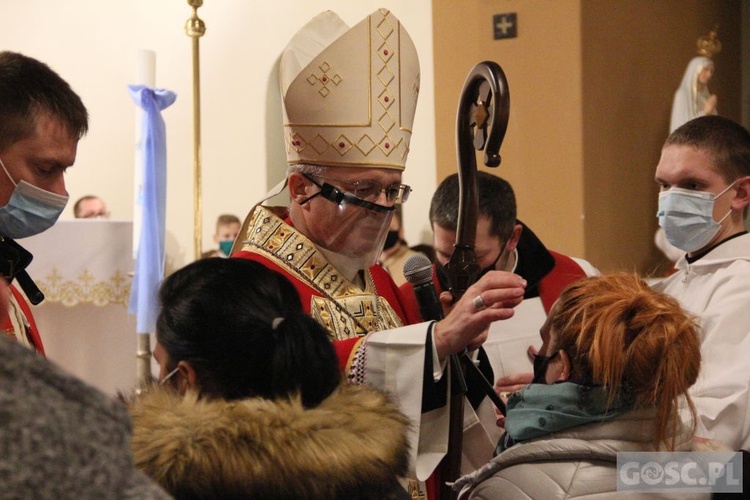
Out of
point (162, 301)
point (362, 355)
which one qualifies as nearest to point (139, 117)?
point (362, 355)

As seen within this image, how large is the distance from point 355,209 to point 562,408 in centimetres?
76

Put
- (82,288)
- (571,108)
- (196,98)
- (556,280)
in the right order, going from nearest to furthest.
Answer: (556,280)
(82,288)
(571,108)
(196,98)

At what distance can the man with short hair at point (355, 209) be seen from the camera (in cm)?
212

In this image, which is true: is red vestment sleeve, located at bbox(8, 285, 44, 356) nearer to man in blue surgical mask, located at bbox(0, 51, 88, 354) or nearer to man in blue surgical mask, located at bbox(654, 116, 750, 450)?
man in blue surgical mask, located at bbox(0, 51, 88, 354)

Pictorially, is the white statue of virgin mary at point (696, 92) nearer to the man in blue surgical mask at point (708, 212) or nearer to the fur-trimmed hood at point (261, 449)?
the man in blue surgical mask at point (708, 212)

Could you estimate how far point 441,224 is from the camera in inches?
128

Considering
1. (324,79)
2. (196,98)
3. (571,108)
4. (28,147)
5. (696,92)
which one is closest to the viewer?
(28,147)

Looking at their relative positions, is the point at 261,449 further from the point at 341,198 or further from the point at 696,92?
the point at 696,92

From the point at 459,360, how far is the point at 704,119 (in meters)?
1.35

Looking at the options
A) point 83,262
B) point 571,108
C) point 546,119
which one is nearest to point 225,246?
point 83,262

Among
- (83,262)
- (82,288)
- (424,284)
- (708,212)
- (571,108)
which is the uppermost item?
(571,108)

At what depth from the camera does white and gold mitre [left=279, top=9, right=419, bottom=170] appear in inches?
99.8
